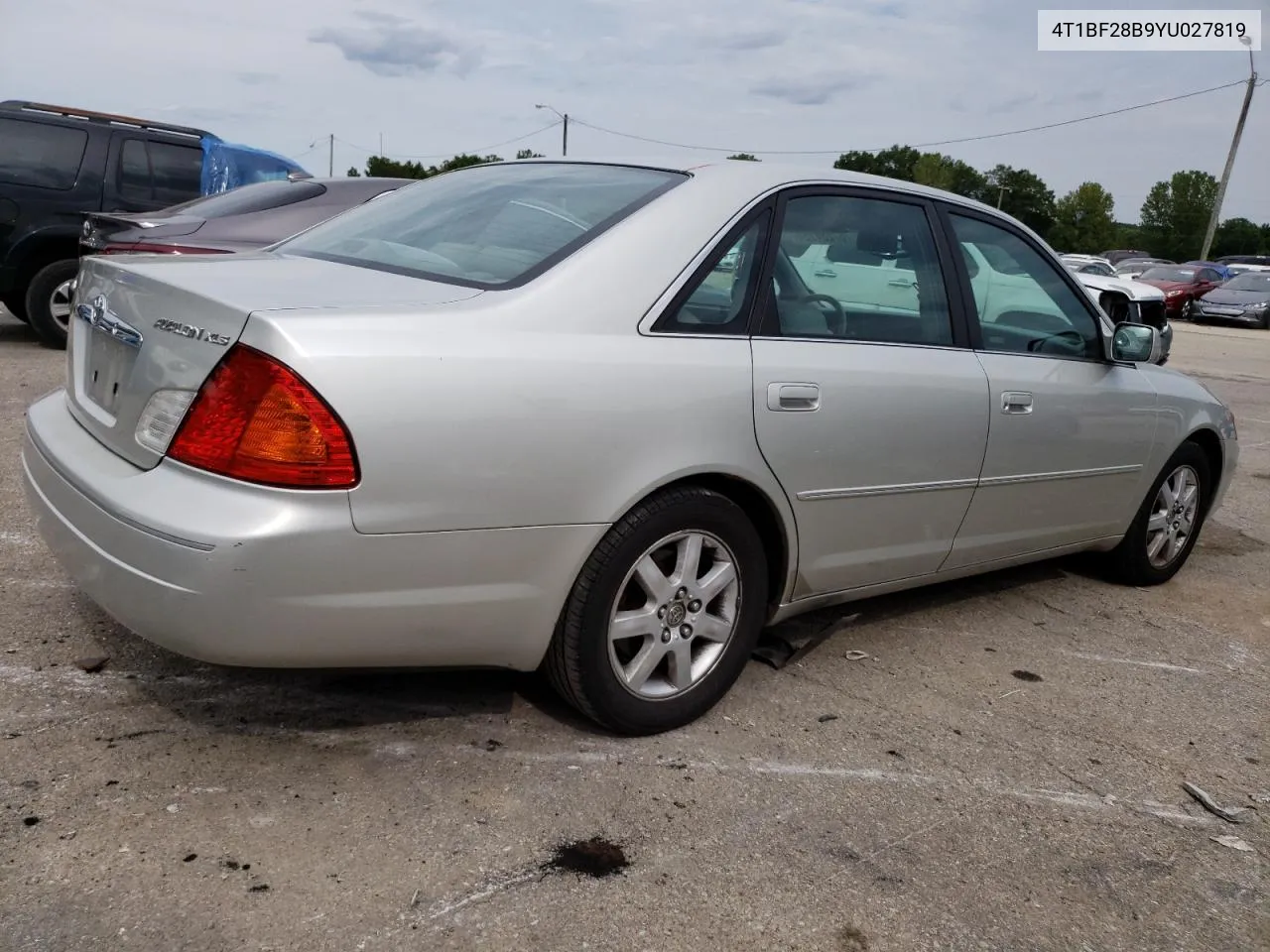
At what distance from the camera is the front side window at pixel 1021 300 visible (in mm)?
3750

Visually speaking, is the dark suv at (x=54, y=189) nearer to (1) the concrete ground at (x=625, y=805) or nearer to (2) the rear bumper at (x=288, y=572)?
(1) the concrete ground at (x=625, y=805)

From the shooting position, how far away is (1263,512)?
6.48m

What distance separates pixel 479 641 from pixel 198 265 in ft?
3.85

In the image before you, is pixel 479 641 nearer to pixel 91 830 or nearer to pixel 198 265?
pixel 91 830

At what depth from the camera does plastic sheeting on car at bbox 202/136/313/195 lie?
373 inches

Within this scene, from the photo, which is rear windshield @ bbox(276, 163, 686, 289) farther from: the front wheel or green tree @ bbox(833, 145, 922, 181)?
green tree @ bbox(833, 145, 922, 181)

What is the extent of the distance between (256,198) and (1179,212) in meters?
87.9

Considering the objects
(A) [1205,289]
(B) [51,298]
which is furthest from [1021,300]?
(A) [1205,289]

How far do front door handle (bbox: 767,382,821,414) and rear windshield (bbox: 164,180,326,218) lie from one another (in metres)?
5.14

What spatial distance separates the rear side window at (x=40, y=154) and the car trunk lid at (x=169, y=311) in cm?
650

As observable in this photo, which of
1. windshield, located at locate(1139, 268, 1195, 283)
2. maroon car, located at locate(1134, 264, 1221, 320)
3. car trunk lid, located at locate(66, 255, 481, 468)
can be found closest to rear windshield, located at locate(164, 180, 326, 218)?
car trunk lid, located at locate(66, 255, 481, 468)

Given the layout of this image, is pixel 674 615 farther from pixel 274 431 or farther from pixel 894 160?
pixel 894 160

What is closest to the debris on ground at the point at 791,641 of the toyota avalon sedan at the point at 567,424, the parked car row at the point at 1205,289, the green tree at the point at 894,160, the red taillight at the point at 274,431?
the toyota avalon sedan at the point at 567,424

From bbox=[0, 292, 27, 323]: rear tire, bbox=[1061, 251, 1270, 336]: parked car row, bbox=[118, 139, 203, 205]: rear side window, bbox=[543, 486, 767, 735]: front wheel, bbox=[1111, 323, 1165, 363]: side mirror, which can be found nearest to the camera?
bbox=[543, 486, 767, 735]: front wheel
